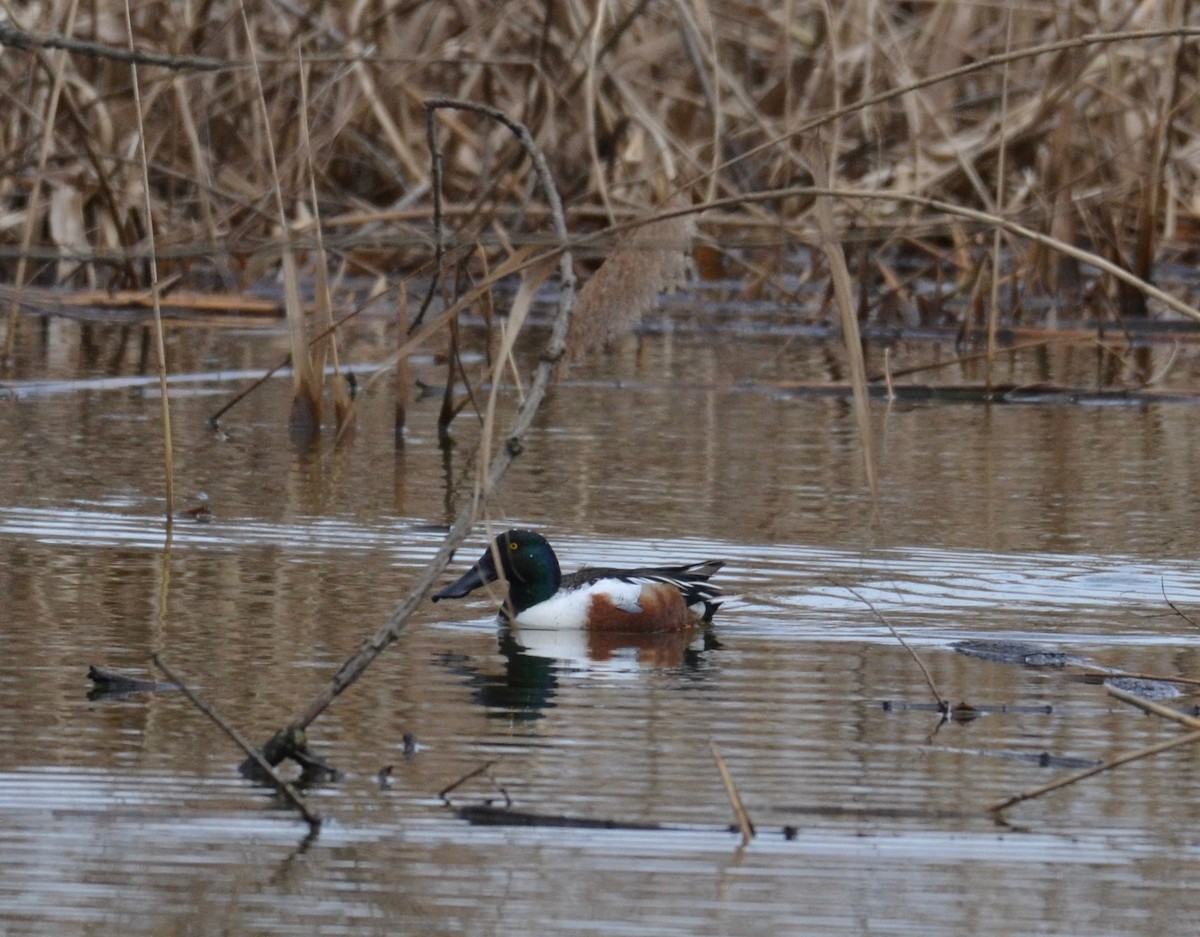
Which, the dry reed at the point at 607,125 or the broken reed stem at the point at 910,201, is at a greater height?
the dry reed at the point at 607,125

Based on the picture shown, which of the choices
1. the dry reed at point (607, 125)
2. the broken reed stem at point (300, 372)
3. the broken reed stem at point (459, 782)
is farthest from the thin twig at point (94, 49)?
the dry reed at point (607, 125)

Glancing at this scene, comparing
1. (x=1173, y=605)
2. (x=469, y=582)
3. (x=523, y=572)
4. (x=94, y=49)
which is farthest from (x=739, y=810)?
(x=469, y=582)

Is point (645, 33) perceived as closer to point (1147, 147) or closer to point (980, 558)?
point (1147, 147)

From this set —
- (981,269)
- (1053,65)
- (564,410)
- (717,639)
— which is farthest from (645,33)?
(717,639)

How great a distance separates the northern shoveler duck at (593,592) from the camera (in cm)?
531

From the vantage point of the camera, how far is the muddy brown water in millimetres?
3135

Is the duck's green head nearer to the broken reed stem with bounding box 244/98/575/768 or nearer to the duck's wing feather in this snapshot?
the duck's wing feather

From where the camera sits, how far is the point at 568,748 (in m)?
3.94

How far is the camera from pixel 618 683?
469 centimetres

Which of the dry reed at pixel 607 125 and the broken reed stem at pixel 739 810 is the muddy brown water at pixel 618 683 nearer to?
the broken reed stem at pixel 739 810

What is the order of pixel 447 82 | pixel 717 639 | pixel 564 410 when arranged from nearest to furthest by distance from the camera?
pixel 717 639
pixel 564 410
pixel 447 82

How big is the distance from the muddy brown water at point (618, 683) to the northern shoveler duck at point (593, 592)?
0.11 metres

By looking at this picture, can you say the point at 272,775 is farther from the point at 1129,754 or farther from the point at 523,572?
the point at 523,572

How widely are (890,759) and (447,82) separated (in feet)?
33.1
